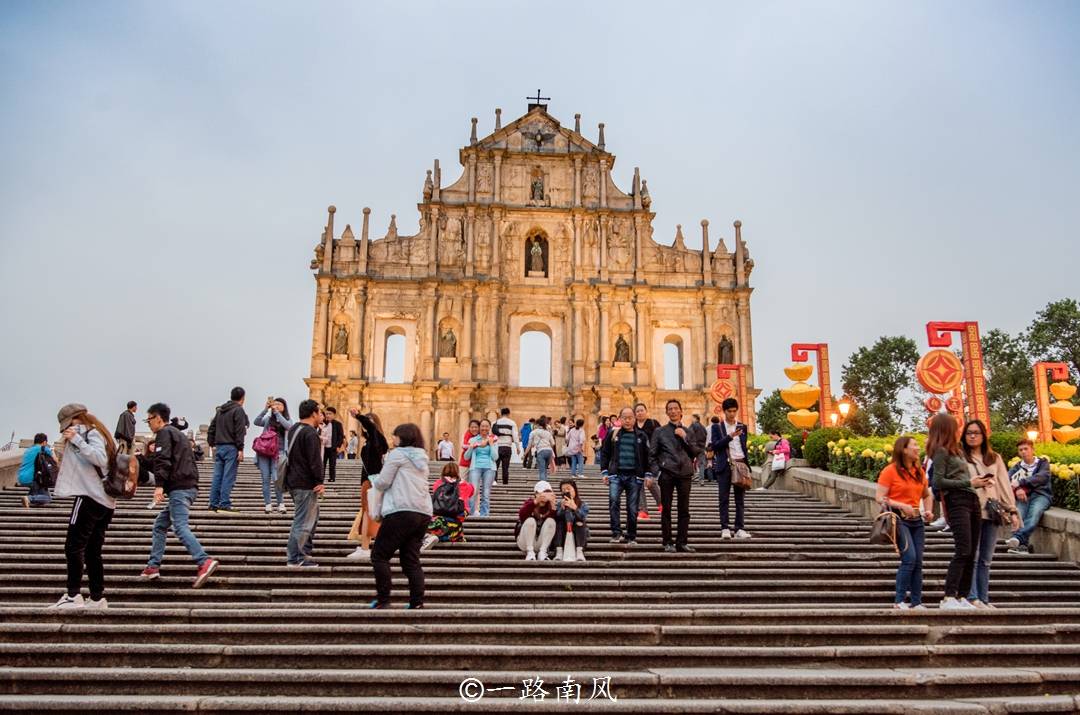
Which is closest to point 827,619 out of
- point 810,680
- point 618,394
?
point 810,680

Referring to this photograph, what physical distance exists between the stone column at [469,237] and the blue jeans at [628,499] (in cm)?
2269

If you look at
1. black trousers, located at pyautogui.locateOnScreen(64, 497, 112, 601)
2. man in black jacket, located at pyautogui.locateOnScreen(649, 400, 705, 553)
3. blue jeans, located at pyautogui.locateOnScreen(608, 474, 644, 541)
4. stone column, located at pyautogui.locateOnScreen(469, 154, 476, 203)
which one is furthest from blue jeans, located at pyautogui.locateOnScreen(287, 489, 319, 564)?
stone column, located at pyautogui.locateOnScreen(469, 154, 476, 203)

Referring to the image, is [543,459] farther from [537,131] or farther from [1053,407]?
[537,131]

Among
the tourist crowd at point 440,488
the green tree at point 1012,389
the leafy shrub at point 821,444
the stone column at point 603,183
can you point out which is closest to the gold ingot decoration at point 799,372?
the leafy shrub at point 821,444

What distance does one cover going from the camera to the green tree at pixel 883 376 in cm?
5575

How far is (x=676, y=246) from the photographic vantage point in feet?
111

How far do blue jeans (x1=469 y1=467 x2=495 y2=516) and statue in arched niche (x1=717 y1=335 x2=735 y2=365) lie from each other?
70.6 feet

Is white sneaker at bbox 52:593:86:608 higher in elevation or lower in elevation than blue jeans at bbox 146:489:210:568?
lower

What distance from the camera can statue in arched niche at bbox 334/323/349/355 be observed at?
103ft

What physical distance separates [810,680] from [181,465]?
A: 5.56 metres

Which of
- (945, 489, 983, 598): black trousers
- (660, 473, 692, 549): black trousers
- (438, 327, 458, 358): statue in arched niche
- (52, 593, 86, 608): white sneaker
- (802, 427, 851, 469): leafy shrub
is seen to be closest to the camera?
(52, 593, 86, 608): white sneaker

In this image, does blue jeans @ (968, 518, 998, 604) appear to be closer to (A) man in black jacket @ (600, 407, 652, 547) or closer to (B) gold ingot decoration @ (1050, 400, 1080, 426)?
(A) man in black jacket @ (600, 407, 652, 547)

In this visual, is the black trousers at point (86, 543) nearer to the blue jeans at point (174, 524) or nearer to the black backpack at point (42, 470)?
the blue jeans at point (174, 524)

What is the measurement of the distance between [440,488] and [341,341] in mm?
22593
